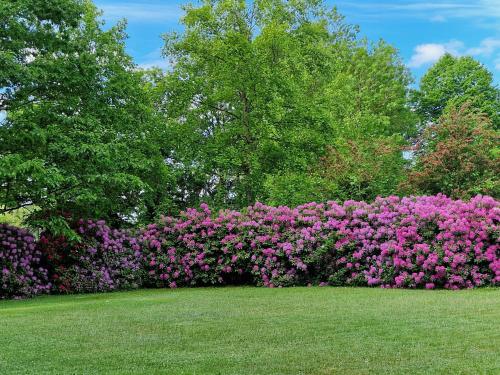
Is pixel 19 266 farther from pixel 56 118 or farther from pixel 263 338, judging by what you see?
pixel 263 338

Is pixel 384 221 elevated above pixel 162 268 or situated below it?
above

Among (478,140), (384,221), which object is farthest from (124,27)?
(478,140)

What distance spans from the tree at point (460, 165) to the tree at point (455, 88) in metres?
11.1

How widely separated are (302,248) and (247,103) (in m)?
8.17

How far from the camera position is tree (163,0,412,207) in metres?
20.5

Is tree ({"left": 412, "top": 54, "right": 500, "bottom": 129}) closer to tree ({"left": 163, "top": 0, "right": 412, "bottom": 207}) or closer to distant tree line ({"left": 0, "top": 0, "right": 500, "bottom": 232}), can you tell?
distant tree line ({"left": 0, "top": 0, "right": 500, "bottom": 232})

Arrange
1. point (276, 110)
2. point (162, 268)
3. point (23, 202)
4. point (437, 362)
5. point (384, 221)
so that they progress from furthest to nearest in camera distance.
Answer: point (276, 110), point (162, 268), point (23, 202), point (384, 221), point (437, 362)

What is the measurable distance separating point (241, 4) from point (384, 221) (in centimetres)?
1238

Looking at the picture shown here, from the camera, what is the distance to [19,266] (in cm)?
1466

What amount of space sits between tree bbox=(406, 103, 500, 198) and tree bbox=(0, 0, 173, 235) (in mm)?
12345

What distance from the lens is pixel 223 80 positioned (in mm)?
20844

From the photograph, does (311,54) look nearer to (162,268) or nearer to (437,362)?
(162,268)

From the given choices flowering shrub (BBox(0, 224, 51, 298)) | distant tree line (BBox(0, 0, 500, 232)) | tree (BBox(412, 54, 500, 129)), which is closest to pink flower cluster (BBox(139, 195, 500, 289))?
distant tree line (BBox(0, 0, 500, 232))

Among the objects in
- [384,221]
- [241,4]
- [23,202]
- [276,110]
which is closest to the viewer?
[384,221]
